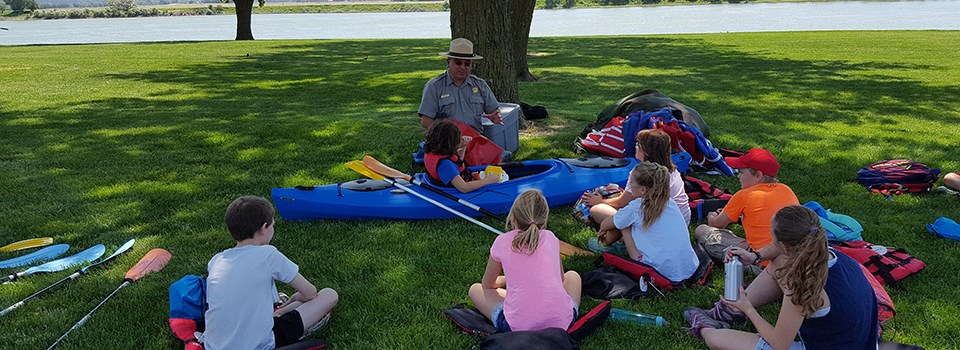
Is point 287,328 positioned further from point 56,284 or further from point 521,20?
point 521,20

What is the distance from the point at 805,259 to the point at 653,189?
1.27 m

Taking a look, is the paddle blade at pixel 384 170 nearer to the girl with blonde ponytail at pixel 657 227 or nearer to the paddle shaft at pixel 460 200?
the paddle shaft at pixel 460 200

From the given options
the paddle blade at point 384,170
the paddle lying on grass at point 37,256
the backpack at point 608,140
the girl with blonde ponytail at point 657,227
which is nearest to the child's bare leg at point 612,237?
the girl with blonde ponytail at point 657,227

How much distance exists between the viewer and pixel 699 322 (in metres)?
3.58

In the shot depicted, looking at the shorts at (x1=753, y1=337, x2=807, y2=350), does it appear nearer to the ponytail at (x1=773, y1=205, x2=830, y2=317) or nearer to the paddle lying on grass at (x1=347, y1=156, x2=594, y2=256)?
the ponytail at (x1=773, y1=205, x2=830, y2=317)

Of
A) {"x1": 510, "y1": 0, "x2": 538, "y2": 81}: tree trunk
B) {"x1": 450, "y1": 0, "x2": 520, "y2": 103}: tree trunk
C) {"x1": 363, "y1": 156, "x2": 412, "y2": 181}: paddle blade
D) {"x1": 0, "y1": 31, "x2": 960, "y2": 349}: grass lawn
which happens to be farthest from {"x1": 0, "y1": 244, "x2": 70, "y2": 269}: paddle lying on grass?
{"x1": 510, "y1": 0, "x2": 538, "y2": 81}: tree trunk

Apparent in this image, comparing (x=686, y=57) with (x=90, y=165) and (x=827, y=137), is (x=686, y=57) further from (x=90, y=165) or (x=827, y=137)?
(x=90, y=165)

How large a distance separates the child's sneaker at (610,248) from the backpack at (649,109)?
10.3 ft

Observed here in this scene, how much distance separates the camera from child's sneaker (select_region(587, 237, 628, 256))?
15.2 feet

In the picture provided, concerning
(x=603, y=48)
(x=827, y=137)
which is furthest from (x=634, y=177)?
(x=603, y=48)

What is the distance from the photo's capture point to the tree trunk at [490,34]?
8219 millimetres

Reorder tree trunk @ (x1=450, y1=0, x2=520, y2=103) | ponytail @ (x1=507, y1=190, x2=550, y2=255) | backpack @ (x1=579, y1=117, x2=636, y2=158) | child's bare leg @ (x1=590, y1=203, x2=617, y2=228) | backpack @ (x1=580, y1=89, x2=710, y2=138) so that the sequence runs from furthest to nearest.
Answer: tree trunk @ (x1=450, y1=0, x2=520, y2=103) → backpack @ (x1=580, y1=89, x2=710, y2=138) → backpack @ (x1=579, y1=117, x2=636, y2=158) → child's bare leg @ (x1=590, y1=203, x2=617, y2=228) → ponytail @ (x1=507, y1=190, x2=550, y2=255)

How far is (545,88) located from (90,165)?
8105mm

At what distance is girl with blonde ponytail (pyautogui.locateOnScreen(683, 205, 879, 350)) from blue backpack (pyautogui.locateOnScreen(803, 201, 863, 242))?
1.46 m
